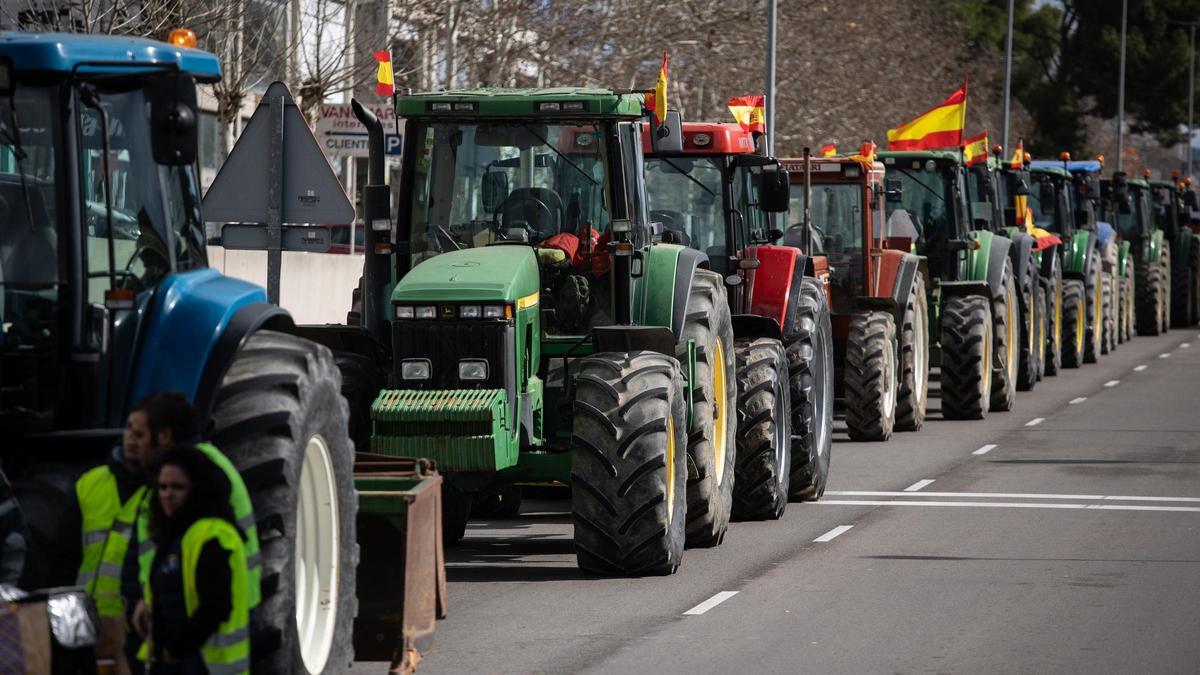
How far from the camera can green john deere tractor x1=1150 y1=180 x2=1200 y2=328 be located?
40406 mm

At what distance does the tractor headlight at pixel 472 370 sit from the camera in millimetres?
10836

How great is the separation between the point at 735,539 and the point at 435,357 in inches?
123

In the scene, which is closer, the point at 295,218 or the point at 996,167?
the point at 295,218

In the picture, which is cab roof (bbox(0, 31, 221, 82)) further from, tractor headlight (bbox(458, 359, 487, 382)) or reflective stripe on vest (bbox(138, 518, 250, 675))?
tractor headlight (bbox(458, 359, 487, 382))

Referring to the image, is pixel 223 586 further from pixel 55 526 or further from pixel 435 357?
pixel 435 357

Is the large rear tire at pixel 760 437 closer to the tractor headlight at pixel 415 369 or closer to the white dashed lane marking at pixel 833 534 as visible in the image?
the white dashed lane marking at pixel 833 534

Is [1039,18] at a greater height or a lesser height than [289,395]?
greater

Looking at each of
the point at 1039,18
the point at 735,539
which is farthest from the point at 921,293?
the point at 1039,18

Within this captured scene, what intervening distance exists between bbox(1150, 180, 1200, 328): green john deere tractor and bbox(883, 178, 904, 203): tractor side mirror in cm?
1978

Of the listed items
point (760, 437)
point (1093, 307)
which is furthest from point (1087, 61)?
point (760, 437)

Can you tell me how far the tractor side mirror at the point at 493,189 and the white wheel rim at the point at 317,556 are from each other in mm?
4338

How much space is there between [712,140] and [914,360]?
5.26m

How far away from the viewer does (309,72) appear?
23984mm

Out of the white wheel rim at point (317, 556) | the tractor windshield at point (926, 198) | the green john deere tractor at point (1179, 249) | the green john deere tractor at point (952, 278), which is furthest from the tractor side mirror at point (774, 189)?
the green john deere tractor at point (1179, 249)
